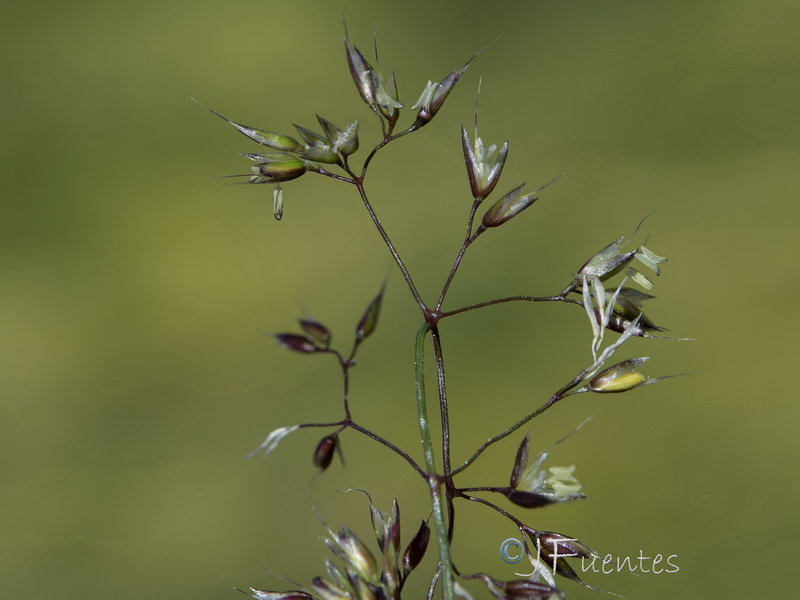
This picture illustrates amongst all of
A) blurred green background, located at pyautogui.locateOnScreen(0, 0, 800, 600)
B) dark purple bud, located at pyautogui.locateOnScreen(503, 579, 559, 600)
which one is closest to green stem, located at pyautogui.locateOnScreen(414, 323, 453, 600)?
dark purple bud, located at pyautogui.locateOnScreen(503, 579, 559, 600)

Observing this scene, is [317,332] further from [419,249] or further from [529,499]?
[419,249]

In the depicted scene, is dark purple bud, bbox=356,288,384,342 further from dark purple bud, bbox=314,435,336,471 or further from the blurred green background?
the blurred green background

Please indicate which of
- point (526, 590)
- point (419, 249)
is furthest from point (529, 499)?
point (419, 249)

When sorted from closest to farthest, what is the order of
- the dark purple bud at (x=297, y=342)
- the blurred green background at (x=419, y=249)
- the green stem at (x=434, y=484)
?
1. the green stem at (x=434, y=484)
2. the dark purple bud at (x=297, y=342)
3. the blurred green background at (x=419, y=249)

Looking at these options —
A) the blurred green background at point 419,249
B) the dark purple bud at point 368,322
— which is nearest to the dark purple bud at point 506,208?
the dark purple bud at point 368,322

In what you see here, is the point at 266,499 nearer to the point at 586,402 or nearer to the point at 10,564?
the point at 10,564

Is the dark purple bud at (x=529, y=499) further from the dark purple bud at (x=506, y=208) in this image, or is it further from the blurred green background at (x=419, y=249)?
the blurred green background at (x=419, y=249)

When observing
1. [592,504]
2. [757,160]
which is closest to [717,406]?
[592,504]

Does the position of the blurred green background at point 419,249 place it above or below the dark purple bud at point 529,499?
above
